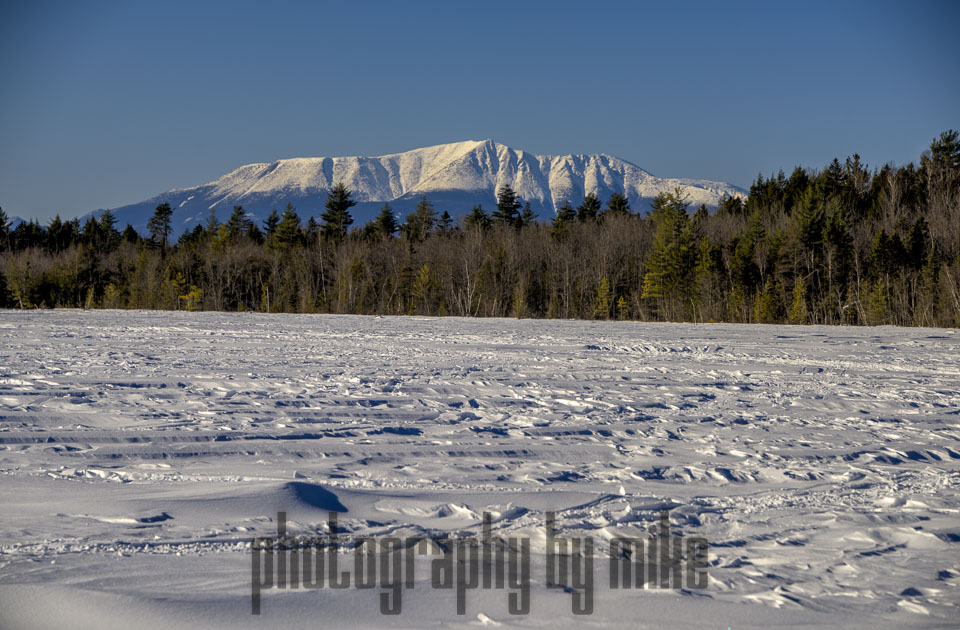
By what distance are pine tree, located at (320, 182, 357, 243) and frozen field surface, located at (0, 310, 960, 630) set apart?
49.7 metres

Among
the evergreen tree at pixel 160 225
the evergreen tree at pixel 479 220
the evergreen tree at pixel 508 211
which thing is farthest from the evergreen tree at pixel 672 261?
the evergreen tree at pixel 160 225

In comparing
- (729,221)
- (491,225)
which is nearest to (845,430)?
(729,221)

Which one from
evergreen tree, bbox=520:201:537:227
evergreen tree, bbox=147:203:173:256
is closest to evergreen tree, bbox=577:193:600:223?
evergreen tree, bbox=520:201:537:227

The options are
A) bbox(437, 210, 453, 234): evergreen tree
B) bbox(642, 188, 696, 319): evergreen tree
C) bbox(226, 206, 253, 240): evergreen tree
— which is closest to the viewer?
bbox(642, 188, 696, 319): evergreen tree

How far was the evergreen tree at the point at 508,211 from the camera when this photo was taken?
61.3 m

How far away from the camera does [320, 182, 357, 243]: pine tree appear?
5772cm

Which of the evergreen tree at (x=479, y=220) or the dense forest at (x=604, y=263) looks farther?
the evergreen tree at (x=479, y=220)

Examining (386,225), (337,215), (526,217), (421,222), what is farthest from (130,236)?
(526,217)

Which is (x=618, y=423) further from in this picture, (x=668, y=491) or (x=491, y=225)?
(x=491, y=225)

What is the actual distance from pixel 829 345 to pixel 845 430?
8.17 meters

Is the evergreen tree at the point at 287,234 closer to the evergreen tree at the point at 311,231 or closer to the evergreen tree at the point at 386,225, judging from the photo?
the evergreen tree at the point at 311,231

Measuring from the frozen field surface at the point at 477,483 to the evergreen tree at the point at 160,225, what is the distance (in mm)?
72355

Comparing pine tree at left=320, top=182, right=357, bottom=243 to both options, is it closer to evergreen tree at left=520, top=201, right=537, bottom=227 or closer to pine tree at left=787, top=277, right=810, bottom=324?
evergreen tree at left=520, top=201, right=537, bottom=227

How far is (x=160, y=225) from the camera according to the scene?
76.4 m
